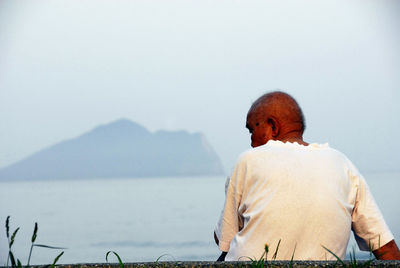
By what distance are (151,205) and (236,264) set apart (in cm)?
5916

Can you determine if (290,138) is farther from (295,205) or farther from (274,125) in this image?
(295,205)

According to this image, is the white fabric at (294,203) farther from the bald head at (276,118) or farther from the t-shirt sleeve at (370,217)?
the bald head at (276,118)

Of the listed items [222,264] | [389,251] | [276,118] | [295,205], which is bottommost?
[389,251]

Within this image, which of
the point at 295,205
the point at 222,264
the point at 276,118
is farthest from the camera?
the point at 276,118

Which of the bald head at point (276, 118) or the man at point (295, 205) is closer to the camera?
the man at point (295, 205)

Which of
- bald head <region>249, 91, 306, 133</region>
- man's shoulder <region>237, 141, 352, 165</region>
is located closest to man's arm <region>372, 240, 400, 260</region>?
man's shoulder <region>237, 141, 352, 165</region>

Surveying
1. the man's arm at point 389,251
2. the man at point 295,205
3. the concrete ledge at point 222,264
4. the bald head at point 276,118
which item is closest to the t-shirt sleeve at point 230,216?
the man at point 295,205

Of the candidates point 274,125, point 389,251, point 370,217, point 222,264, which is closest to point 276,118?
point 274,125

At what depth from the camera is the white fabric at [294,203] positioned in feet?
9.70

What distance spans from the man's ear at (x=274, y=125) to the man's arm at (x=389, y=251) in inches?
26.0

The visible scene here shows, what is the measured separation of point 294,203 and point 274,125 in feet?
1.48

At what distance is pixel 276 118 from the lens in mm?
3271

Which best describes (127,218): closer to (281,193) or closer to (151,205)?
(151,205)

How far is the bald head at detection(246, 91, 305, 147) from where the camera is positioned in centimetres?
328
